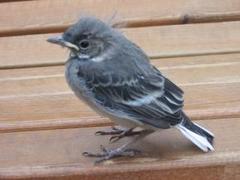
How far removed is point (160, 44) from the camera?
8.05 ft

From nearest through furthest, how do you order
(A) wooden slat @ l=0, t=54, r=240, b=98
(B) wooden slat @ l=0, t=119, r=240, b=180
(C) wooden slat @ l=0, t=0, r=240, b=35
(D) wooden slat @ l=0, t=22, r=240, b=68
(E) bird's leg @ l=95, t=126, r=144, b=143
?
(B) wooden slat @ l=0, t=119, r=240, b=180
(E) bird's leg @ l=95, t=126, r=144, b=143
(A) wooden slat @ l=0, t=54, r=240, b=98
(D) wooden slat @ l=0, t=22, r=240, b=68
(C) wooden slat @ l=0, t=0, r=240, b=35

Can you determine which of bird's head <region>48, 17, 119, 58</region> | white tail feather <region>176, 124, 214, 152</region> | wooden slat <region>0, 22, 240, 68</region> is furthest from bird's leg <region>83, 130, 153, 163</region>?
wooden slat <region>0, 22, 240, 68</region>

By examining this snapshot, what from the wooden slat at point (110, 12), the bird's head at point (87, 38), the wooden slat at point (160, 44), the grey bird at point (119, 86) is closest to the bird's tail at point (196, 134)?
the grey bird at point (119, 86)

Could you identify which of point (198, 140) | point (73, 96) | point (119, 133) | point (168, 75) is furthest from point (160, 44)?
point (198, 140)

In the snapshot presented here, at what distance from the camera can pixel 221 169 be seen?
1.83 meters

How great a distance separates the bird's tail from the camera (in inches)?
73.1

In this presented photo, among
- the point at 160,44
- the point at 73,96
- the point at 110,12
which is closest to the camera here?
the point at 73,96

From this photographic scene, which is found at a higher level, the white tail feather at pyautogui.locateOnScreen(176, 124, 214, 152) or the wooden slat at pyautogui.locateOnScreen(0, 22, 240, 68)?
the wooden slat at pyautogui.locateOnScreen(0, 22, 240, 68)

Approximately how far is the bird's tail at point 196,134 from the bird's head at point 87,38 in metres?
0.30

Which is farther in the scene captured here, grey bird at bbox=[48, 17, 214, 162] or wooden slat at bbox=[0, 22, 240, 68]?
wooden slat at bbox=[0, 22, 240, 68]

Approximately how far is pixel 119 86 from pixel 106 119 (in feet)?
0.71

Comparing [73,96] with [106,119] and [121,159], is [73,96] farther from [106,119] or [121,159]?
[121,159]

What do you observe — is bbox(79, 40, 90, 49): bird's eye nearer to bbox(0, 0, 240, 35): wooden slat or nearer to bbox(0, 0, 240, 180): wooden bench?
bbox(0, 0, 240, 180): wooden bench

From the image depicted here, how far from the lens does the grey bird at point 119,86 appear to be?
6.11 feet
